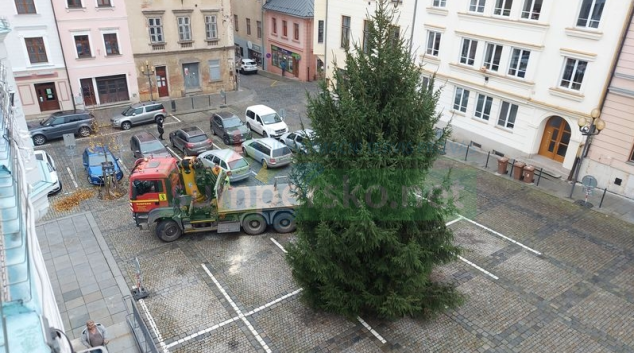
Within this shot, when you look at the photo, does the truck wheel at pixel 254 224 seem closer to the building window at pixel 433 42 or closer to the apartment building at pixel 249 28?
the building window at pixel 433 42

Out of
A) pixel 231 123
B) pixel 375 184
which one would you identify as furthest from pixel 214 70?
pixel 375 184

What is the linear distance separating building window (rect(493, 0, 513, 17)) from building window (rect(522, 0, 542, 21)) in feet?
2.56

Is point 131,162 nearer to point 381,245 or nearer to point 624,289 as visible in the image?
point 381,245

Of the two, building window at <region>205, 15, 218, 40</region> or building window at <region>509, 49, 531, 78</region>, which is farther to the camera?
building window at <region>205, 15, 218, 40</region>

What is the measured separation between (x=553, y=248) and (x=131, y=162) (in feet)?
69.0

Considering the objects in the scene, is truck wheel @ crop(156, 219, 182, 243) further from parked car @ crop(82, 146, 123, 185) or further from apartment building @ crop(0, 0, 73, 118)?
apartment building @ crop(0, 0, 73, 118)

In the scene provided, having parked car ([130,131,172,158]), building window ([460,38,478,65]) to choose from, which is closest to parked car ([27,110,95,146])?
parked car ([130,131,172,158])

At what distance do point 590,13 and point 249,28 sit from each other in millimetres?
37778

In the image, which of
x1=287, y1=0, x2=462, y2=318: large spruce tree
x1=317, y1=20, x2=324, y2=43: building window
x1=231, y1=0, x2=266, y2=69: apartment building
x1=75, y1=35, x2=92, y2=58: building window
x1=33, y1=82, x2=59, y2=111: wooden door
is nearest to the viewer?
x1=287, y1=0, x2=462, y2=318: large spruce tree

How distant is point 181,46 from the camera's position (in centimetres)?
3450

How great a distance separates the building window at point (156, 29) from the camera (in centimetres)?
3272

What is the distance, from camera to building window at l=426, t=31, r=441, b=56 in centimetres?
2683

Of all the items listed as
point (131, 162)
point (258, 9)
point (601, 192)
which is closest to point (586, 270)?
point (601, 192)

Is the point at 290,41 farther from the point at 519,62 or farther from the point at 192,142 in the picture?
the point at 519,62
